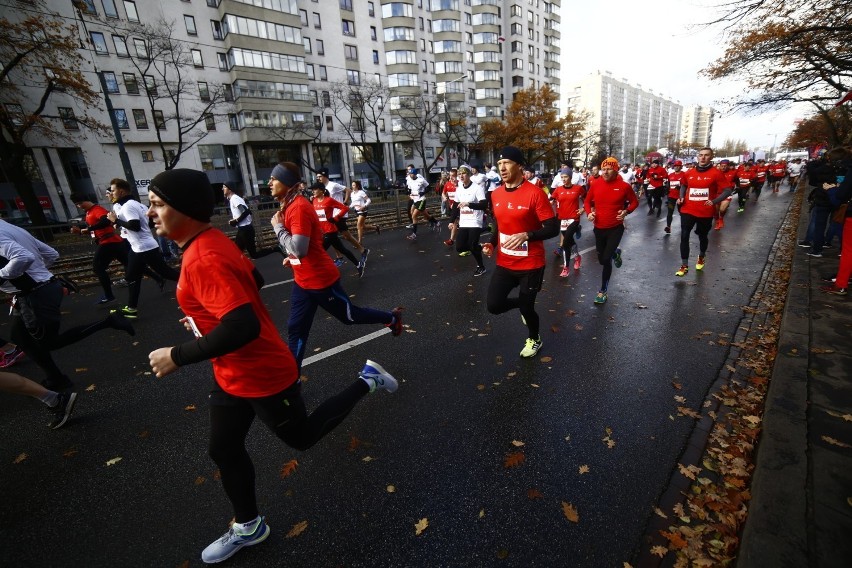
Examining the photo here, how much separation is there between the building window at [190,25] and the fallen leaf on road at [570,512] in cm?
4725

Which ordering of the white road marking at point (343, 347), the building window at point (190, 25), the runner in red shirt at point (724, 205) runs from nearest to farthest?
1. the white road marking at point (343, 347)
2. the runner in red shirt at point (724, 205)
3. the building window at point (190, 25)

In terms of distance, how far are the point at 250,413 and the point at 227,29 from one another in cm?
4458

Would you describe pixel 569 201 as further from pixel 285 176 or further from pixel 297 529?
pixel 297 529

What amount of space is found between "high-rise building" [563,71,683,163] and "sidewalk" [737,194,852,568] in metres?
→ 95.8

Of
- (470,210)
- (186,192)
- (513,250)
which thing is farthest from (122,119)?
(186,192)

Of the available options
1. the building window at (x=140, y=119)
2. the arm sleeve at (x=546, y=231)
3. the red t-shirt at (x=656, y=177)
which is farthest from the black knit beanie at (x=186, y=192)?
the building window at (x=140, y=119)

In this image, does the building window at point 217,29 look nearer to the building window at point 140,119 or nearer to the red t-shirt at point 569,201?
the building window at point 140,119

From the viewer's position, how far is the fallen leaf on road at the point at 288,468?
291 centimetres

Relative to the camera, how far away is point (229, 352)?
1835 millimetres

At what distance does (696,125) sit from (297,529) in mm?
233740

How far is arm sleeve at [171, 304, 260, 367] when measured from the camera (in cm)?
178

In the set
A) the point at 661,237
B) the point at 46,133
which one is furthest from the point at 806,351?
the point at 46,133

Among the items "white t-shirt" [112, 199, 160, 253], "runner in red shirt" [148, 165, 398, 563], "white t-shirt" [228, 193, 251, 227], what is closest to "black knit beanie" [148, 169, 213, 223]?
"runner in red shirt" [148, 165, 398, 563]

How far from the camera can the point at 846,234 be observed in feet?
17.9
